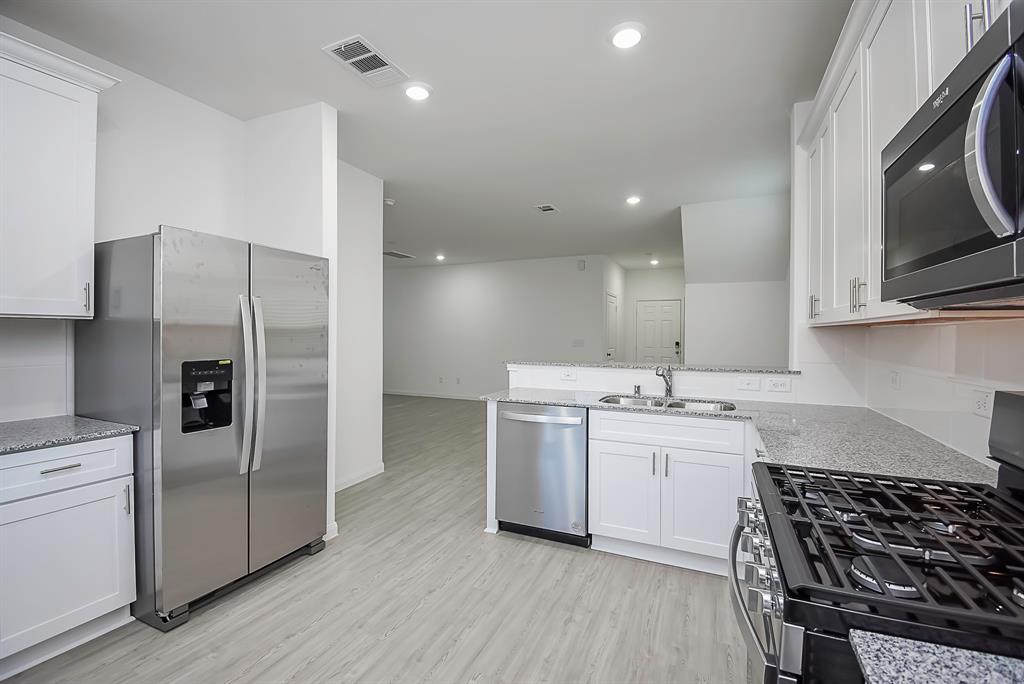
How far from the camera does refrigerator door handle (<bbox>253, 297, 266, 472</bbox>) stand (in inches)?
94.6

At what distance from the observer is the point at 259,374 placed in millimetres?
2418

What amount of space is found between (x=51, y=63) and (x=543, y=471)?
3.14m

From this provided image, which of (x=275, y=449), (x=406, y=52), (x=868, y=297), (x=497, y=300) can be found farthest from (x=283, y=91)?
(x=497, y=300)

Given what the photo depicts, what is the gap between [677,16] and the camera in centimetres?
206

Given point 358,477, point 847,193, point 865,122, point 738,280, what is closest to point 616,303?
point 738,280

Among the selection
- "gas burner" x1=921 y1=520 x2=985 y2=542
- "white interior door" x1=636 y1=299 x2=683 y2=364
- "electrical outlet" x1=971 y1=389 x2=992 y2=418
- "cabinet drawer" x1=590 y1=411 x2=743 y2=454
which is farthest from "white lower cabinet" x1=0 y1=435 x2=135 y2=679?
"white interior door" x1=636 y1=299 x2=683 y2=364

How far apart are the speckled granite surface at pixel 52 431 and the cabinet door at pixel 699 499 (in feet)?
8.95

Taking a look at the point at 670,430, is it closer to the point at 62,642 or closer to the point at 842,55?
the point at 842,55

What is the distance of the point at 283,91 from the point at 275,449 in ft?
6.93

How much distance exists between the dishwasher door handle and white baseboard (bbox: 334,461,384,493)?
69.8 inches

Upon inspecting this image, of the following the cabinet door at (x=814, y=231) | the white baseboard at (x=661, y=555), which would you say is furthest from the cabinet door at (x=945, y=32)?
the white baseboard at (x=661, y=555)

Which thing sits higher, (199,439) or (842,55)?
(842,55)

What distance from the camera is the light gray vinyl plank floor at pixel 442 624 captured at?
183 cm

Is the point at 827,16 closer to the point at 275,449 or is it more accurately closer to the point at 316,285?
the point at 316,285
